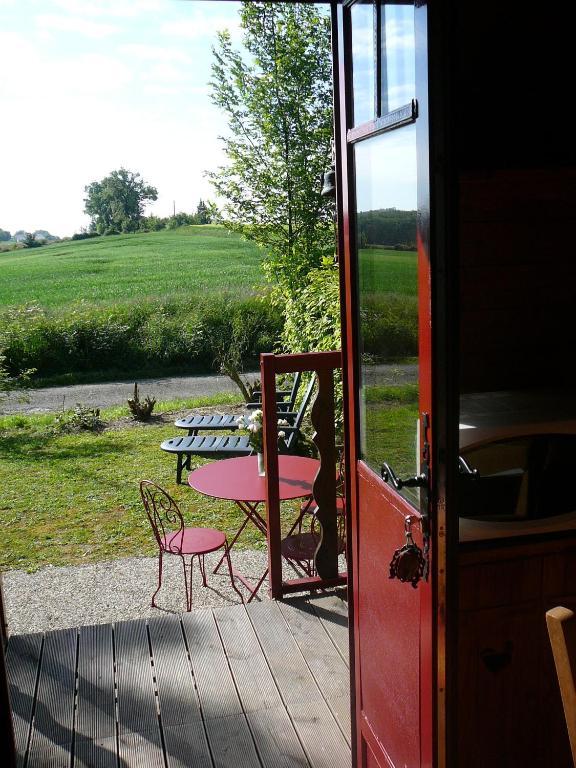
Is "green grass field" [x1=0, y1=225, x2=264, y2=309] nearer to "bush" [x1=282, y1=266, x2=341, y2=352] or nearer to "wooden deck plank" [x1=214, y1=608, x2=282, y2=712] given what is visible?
"bush" [x1=282, y1=266, x2=341, y2=352]

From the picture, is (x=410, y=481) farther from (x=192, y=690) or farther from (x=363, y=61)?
(x=192, y=690)

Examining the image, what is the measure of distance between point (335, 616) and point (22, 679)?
4.53 ft

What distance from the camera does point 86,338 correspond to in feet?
46.8

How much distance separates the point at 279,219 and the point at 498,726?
8.95 m

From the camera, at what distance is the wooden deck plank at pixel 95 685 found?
2.85 meters

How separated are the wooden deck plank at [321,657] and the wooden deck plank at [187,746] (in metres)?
0.50

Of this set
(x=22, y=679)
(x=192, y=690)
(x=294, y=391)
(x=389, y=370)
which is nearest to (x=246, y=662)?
(x=192, y=690)

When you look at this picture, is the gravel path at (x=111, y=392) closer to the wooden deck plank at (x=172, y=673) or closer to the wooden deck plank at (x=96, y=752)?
the wooden deck plank at (x=172, y=673)

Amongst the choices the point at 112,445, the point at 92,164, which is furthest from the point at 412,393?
the point at 92,164

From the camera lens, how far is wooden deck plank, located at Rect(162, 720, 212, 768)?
264 cm

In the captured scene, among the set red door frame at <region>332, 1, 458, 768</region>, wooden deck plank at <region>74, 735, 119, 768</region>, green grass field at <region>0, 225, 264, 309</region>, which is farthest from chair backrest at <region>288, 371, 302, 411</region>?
green grass field at <region>0, 225, 264, 309</region>

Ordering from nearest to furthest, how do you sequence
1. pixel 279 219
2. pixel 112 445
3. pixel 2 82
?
pixel 112 445, pixel 279 219, pixel 2 82

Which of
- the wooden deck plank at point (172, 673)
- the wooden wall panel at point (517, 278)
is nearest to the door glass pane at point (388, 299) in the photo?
the wooden wall panel at point (517, 278)

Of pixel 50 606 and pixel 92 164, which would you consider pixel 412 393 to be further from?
pixel 92 164
